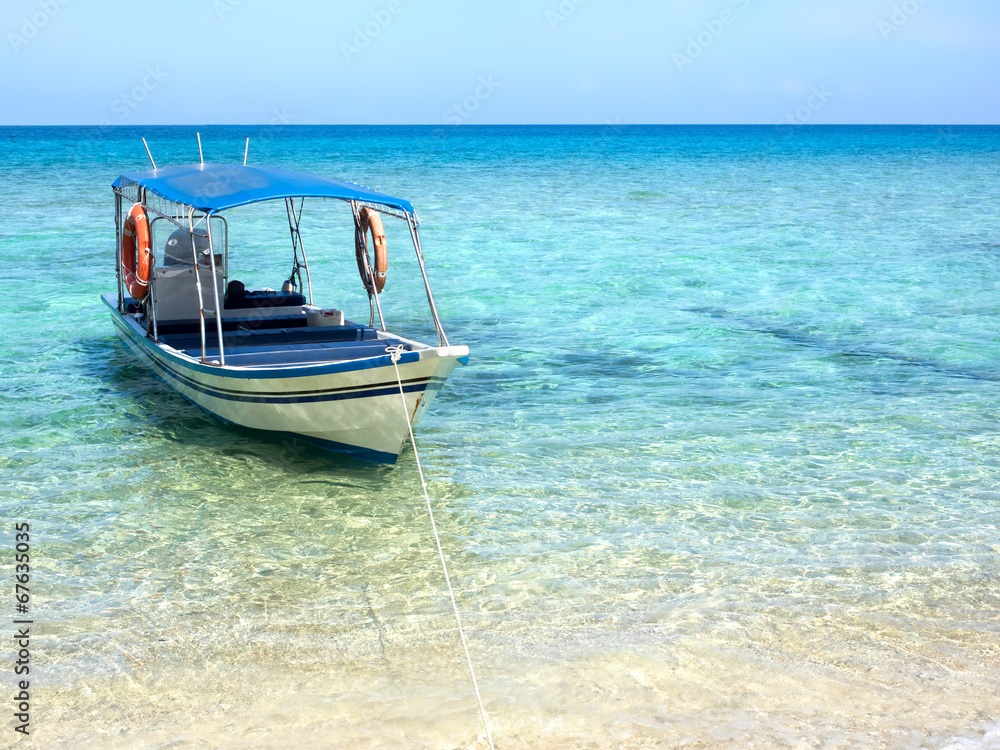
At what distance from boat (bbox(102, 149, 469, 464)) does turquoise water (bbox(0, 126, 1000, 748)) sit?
1.39 ft

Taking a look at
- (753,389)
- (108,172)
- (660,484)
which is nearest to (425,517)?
(660,484)

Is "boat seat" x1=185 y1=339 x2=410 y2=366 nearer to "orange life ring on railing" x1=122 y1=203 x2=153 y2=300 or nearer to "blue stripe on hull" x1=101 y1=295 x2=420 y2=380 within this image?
"blue stripe on hull" x1=101 y1=295 x2=420 y2=380

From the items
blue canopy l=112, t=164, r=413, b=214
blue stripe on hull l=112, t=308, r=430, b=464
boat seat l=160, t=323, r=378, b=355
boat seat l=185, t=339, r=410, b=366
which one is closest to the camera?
blue stripe on hull l=112, t=308, r=430, b=464

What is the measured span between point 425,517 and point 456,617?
63.2 inches

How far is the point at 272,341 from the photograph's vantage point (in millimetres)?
9086

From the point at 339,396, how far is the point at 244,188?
2045 mm

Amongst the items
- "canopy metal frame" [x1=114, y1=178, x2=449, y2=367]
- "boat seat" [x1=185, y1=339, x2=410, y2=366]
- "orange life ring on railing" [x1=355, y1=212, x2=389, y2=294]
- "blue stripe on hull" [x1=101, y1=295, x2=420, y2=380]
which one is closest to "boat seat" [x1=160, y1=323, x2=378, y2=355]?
"canopy metal frame" [x1=114, y1=178, x2=449, y2=367]

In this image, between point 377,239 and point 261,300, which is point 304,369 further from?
point 261,300

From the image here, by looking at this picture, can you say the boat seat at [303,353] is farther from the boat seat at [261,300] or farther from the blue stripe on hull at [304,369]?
the boat seat at [261,300]

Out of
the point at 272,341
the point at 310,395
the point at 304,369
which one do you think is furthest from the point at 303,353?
the point at 304,369

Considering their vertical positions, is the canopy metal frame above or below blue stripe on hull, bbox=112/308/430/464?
above

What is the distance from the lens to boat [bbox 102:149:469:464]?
23.4 ft

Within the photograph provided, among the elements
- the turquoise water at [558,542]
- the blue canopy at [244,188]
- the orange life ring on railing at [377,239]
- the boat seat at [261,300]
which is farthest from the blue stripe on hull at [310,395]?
the orange life ring on railing at [377,239]

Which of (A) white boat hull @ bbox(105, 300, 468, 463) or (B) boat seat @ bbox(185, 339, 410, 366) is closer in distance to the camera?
(A) white boat hull @ bbox(105, 300, 468, 463)
